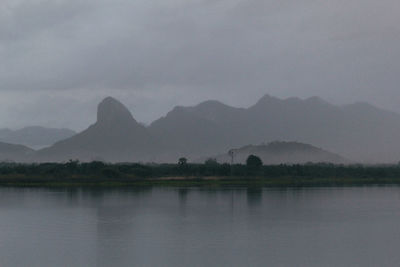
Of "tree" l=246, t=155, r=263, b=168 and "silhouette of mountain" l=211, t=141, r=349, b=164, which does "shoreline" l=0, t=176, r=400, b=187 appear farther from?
"silhouette of mountain" l=211, t=141, r=349, b=164

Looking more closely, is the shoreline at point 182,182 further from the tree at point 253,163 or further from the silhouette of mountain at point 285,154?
the silhouette of mountain at point 285,154

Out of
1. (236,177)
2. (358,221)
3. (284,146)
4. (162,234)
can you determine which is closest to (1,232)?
(162,234)

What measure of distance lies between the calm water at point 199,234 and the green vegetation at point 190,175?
1754cm

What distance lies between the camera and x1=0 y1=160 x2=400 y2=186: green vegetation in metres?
44.7

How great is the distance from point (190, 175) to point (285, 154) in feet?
175

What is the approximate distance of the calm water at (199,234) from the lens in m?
13.1

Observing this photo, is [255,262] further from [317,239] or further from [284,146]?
[284,146]

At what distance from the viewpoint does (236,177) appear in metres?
47.2

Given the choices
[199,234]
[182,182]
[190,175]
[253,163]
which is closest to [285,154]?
[253,163]

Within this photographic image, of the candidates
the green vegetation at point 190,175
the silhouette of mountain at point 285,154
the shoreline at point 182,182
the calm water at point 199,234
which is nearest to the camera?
the calm water at point 199,234

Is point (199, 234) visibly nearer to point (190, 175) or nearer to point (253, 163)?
point (190, 175)

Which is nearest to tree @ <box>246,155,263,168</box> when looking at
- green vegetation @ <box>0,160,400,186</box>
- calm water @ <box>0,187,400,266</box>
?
green vegetation @ <box>0,160,400,186</box>

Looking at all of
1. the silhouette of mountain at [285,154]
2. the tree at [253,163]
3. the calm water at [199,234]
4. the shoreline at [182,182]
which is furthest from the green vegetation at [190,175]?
the silhouette of mountain at [285,154]

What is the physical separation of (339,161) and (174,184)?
209ft
